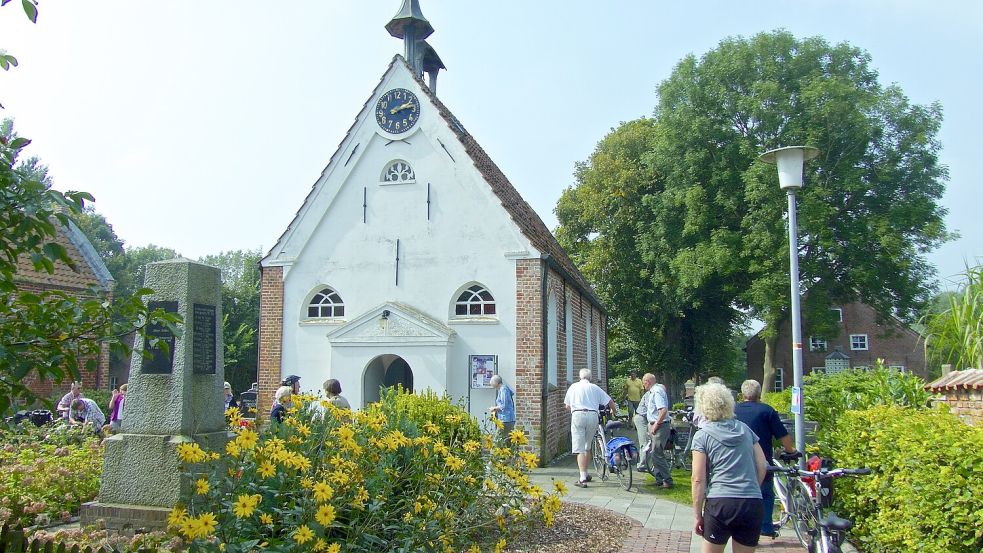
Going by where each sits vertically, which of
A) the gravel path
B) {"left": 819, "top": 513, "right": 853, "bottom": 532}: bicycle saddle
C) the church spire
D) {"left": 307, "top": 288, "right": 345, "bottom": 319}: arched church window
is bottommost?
the gravel path

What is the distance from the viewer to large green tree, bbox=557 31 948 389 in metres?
25.2

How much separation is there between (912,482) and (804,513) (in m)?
1.32

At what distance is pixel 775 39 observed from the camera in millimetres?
27359

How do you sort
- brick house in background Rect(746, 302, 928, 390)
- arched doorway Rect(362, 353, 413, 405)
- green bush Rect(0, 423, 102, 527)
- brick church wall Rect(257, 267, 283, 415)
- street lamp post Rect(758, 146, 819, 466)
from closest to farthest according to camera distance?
green bush Rect(0, 423, 102, 527)
street lamp post Rect(758, 146, 819, 466)
arched doorway Rect(362, 353, 413, 405)
brick church wall Rect(257, 267, 283, 415)
brick house in background Rect(746, 302, 928, 390)

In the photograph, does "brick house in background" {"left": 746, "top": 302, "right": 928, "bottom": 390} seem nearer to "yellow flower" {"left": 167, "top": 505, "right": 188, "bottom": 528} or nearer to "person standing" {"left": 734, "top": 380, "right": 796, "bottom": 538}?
"person standing" {"left": 734, "top": 380, "right": 796, "bottom": 538}

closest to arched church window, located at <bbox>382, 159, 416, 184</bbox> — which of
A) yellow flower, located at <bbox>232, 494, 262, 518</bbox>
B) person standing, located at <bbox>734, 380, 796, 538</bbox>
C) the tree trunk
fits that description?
person standing, located at <bbox>734, 380, 796, 538</bbox>

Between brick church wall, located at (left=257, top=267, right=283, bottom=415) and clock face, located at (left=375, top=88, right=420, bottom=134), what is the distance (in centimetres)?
408

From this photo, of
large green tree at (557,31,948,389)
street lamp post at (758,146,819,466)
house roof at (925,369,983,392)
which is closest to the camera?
house roof at (925,369,983,392)

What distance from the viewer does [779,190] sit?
25.1 metres

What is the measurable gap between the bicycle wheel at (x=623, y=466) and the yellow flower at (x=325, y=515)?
8291 mm

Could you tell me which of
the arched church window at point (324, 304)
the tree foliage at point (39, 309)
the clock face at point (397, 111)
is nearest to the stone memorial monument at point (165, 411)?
the tree foliage at point (39, 309)

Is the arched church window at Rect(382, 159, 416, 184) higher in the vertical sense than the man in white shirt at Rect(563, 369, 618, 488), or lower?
higher

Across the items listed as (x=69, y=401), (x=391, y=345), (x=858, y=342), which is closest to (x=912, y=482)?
(x=391, y=345)

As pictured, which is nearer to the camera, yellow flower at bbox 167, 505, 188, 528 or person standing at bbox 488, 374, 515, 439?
yellow flower at bbox 167, 505, 188, 528
